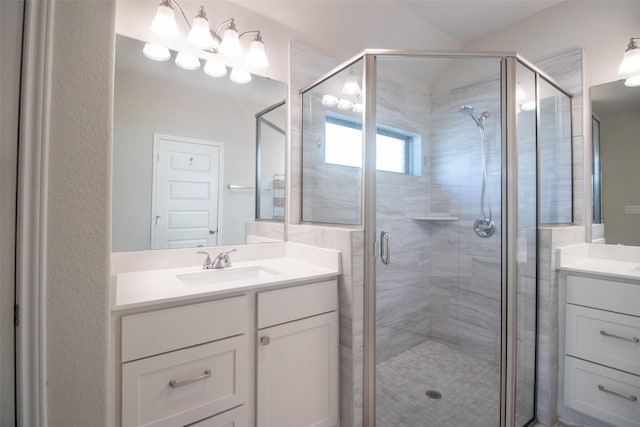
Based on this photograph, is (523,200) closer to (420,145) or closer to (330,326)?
(420,145)

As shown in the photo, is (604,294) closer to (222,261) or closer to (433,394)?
(433,394)

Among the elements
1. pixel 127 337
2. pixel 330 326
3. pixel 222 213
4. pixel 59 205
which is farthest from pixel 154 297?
pixel 330 326

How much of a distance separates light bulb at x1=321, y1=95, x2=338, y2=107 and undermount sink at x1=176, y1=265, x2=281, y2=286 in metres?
1.11

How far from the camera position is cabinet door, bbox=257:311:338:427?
1.23 metres

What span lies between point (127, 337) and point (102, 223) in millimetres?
409

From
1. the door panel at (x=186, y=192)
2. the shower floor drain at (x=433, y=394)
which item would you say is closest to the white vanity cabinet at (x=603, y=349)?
the shower floor drain at (x=433, y=394)

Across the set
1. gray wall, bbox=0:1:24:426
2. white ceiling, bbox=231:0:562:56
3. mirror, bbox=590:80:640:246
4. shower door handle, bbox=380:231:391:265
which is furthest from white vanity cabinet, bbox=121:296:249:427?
mirror, bbox=590:80:640:246

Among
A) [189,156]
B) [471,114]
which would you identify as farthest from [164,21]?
[471,114]

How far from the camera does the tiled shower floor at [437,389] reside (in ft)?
5.28

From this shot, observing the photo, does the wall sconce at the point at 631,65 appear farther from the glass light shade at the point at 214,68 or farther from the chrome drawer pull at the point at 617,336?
the glass light shade at the point at 214,68

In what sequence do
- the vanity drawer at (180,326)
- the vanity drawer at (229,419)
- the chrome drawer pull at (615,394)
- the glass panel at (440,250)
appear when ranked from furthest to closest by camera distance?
1. the glass panel at (440,250)
2. the chrome drawer pull at (615,394)
3. the vanity drawer at (229,419)
4. the vanity drawer at (180,326)

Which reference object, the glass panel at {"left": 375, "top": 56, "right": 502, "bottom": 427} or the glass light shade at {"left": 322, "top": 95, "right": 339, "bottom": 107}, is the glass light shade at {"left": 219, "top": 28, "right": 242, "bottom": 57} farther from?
the glass panel at {"left": 375, "top": 56, "right": 502, "bottom": 427}

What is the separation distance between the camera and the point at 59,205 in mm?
727

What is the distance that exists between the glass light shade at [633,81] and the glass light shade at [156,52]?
8.65 ft
